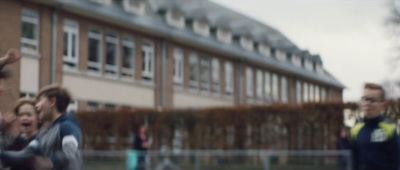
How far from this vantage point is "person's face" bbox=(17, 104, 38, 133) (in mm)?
7500

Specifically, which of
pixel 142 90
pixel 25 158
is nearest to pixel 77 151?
pixel 25 158

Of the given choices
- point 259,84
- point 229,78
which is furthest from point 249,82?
point 229,78

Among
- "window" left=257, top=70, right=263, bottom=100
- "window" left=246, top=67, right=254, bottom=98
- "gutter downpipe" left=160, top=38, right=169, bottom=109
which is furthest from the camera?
"window" left=257, top=70, right=263, bottom=100

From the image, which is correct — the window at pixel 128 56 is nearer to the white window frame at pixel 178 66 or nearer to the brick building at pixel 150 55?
the brick building at pixel 150 55

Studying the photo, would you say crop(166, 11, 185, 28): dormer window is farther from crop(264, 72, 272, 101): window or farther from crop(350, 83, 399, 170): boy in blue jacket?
crop(350, 83, 399, 170): boy in blue jacket

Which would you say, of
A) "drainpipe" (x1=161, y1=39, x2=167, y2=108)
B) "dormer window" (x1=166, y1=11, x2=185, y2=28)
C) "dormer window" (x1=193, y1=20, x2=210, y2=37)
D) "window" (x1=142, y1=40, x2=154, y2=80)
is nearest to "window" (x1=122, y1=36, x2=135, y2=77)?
"window" (x1=142, y1=40, x2=154, y2=80)

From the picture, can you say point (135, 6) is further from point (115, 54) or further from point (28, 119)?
point (28, 119)

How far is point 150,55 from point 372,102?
35.3 metres

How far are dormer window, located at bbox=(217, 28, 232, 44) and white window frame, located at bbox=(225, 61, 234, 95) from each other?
6.11 feet

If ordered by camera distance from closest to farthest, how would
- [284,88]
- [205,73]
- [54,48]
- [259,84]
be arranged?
[54,48] < [205,73] < [259,84] < [284,88]

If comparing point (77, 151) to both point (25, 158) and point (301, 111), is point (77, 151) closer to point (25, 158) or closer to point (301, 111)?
point (25, 158)

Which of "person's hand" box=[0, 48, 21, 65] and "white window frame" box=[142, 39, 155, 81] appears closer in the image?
"person's hand" box=[0, 48, 21, 65]

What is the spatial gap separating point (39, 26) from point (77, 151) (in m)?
29.3

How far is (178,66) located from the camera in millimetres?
46469
